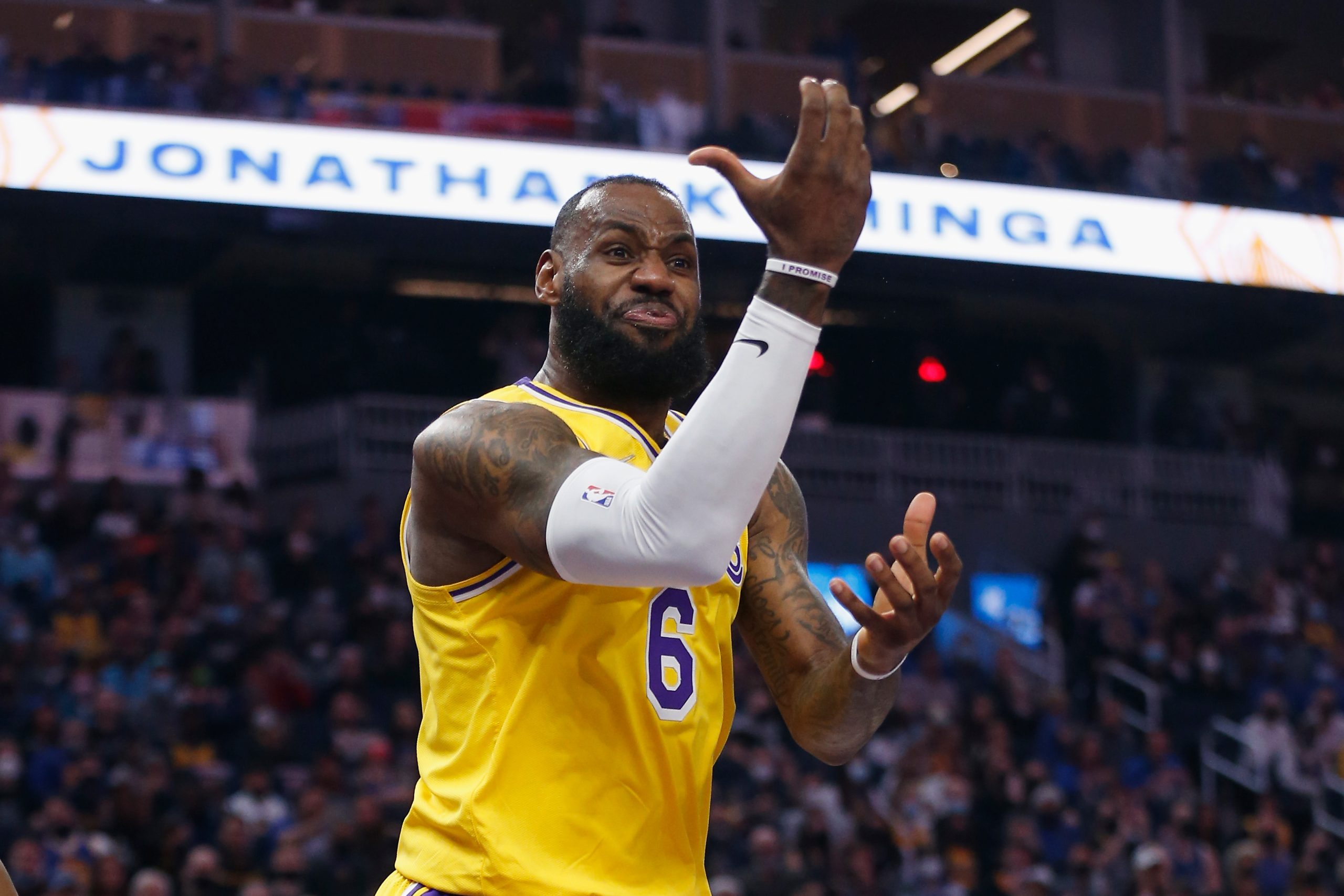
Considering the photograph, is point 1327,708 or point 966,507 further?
point 966,507

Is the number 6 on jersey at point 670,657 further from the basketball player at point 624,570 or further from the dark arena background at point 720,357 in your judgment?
the dark arena background at point 720,357

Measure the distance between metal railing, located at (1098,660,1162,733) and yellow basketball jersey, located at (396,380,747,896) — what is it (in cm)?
1276

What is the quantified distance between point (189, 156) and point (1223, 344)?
14586mm

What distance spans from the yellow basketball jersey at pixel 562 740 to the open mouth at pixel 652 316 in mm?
241

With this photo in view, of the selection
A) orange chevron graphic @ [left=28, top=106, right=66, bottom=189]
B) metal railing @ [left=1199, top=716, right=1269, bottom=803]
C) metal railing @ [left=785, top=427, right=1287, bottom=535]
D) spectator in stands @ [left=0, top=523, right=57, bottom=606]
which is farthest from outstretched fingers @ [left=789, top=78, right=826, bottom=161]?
metal railing @ [left=785, top=427, right=1287, bottom=535]

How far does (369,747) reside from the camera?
10523mm

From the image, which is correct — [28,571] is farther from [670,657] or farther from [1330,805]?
[1330,805]

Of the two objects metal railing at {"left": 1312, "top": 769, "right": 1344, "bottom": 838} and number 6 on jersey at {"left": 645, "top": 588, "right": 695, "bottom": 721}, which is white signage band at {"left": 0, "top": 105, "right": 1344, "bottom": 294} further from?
number 6 on jersey at {"left": 645, "top": 588, "right": 695, "bottom": 721}

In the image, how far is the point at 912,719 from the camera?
1355 cm

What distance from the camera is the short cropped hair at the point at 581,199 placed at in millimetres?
3326

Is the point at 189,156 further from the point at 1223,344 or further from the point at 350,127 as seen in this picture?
the point at 1223,344

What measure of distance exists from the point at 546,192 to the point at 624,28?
5026mm

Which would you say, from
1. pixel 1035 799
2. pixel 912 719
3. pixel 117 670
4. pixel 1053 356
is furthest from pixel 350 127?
pixel 1053 356

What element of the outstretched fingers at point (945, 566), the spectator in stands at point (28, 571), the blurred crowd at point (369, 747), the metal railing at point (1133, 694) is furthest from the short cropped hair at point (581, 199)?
the metal railing at point (1133, 694)
